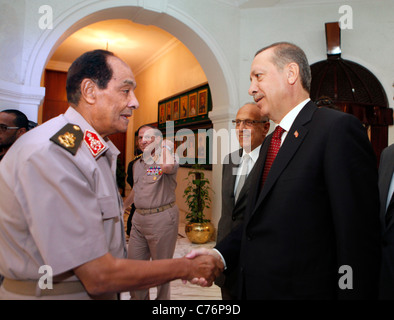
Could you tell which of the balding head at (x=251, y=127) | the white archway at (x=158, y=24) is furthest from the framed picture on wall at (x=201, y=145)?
the balding head at (x=251, y=127)

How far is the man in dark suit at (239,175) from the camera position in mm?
2184

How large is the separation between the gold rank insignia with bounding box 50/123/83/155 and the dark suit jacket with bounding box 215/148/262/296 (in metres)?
1.14

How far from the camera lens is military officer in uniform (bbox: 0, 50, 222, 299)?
1.05m

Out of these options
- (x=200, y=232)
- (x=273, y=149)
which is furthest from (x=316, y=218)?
(x=200, y=232)

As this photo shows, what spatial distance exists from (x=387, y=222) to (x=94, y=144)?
5.01 feet

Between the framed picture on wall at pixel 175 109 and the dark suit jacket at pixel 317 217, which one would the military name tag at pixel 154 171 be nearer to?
the dark suit jacket at pixel 317 217

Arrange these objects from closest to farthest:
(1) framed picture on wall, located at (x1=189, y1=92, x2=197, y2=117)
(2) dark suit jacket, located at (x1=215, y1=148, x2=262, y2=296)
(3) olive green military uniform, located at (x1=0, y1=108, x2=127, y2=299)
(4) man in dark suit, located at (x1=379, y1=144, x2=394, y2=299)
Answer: (3) olive green military uniform, located at (x1=0, y1=108, x2=127, y2=299)
(4) man in dark suit, located at (x1=379, y1=144, x2=394, y2=299)
(2) dark suit jacket, located at (x1=215, y1=148, x2=262, y2=296)
(1) framed picture on wall, located at (x1=189, y1=92, x2=197, y2=117)

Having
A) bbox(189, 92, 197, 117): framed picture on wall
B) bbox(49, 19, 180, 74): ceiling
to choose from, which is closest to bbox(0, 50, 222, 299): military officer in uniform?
bbox(189, 92, 197, 117): framed picture on wall

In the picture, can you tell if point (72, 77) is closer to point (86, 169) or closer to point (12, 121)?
point (86, 169)

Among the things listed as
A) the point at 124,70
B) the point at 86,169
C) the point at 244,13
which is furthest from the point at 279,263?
the point at 244,13

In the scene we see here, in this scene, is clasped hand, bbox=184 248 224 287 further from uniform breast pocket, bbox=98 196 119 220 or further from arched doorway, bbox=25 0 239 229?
arched doorway, bbox=25 0 239 229

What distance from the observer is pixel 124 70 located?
1461mm

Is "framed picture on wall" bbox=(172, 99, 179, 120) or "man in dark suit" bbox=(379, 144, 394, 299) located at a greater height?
"framed picture on wall" bbox=(172, 99, 179, 120)

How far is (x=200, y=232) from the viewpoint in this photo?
5445 mm
